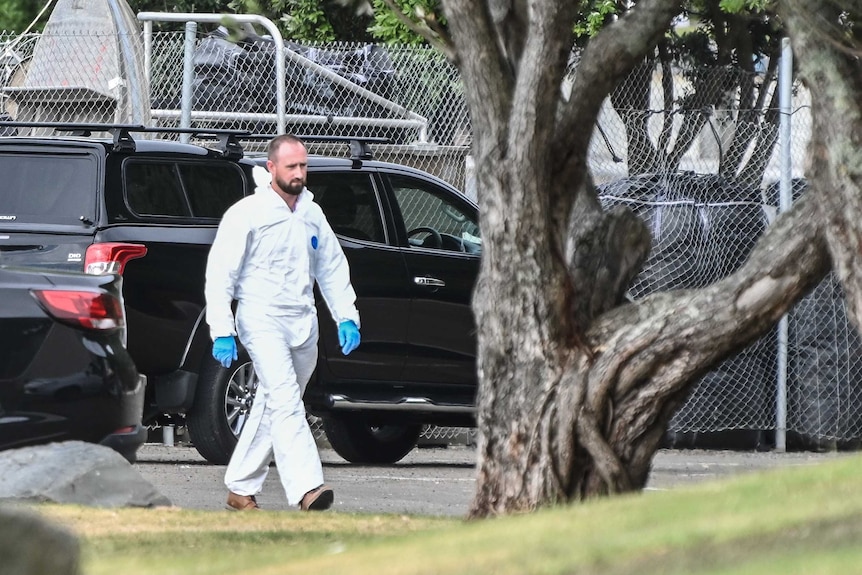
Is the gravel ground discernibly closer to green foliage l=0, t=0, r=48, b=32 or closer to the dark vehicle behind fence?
the dark vehicle behind fence

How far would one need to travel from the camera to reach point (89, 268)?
10.5m

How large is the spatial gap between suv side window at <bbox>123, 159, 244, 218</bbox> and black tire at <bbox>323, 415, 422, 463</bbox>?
2.12 meters

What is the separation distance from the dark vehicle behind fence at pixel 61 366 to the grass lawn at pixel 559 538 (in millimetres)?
428

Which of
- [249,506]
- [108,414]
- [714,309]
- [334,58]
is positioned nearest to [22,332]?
[108,414]

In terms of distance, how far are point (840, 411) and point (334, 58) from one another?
5.06 metres

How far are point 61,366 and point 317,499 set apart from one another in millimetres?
1572

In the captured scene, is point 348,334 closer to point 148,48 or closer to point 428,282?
point 428,282

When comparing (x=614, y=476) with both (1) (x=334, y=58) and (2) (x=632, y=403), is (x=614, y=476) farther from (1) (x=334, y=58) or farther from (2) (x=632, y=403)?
(1) (x=334, y=58)

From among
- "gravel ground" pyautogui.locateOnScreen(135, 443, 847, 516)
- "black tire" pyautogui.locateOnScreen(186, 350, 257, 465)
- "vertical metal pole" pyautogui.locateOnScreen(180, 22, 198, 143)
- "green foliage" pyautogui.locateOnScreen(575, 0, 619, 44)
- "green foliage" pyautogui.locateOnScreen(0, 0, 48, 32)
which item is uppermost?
"green foliage" pyautogui.locateOnScreen(0, 0, 48, 32)

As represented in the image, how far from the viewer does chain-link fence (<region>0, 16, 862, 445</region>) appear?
45.3ft

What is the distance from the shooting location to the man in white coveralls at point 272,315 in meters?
9.23

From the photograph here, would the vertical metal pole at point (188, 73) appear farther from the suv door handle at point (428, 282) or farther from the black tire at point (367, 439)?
the black tire at point (367, 439)

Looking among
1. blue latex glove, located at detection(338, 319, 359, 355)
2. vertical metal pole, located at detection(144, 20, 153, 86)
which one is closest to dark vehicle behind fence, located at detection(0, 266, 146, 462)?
blue latex glove, located at detection(338, 319, 359, 355)

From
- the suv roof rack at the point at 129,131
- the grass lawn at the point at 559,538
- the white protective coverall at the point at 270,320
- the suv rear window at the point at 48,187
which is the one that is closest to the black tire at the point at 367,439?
the suv roof rack at the point at 129,131
